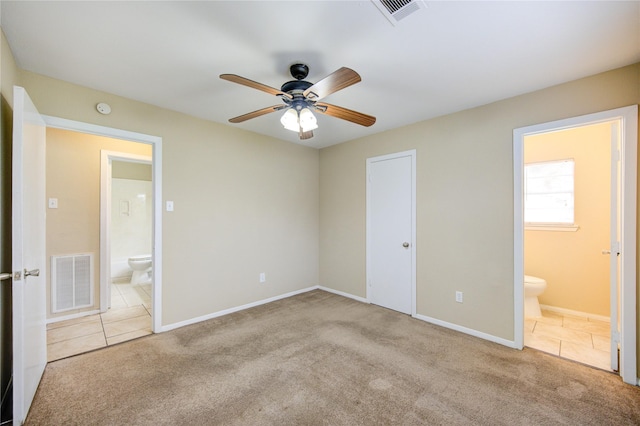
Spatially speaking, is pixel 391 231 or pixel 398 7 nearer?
pixel 398 7

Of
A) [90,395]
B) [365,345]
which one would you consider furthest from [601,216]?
[90,395]

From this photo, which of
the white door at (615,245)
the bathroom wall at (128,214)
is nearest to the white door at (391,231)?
the white door at (615,245)

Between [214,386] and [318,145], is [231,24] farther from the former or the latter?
[318,145]

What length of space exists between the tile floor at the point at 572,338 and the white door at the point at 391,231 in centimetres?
128

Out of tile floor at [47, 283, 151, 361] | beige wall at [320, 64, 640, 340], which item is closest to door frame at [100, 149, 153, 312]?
tile floor at [47, 283, 151, 361]

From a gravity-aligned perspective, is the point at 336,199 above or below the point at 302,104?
below

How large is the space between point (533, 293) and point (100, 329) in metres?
5.10

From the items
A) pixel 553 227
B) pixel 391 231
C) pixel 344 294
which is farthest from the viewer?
pixel 344 294

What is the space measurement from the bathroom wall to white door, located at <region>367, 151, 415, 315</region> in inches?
185

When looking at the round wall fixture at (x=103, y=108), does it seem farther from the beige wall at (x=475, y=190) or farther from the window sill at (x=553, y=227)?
the window sill at (x=553, y=227)

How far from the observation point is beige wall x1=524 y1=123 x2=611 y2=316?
3.20 metres

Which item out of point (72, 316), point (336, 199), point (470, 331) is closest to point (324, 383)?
point (470, 331)

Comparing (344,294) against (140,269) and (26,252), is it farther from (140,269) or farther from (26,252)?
(140,269)

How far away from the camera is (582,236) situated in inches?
131
